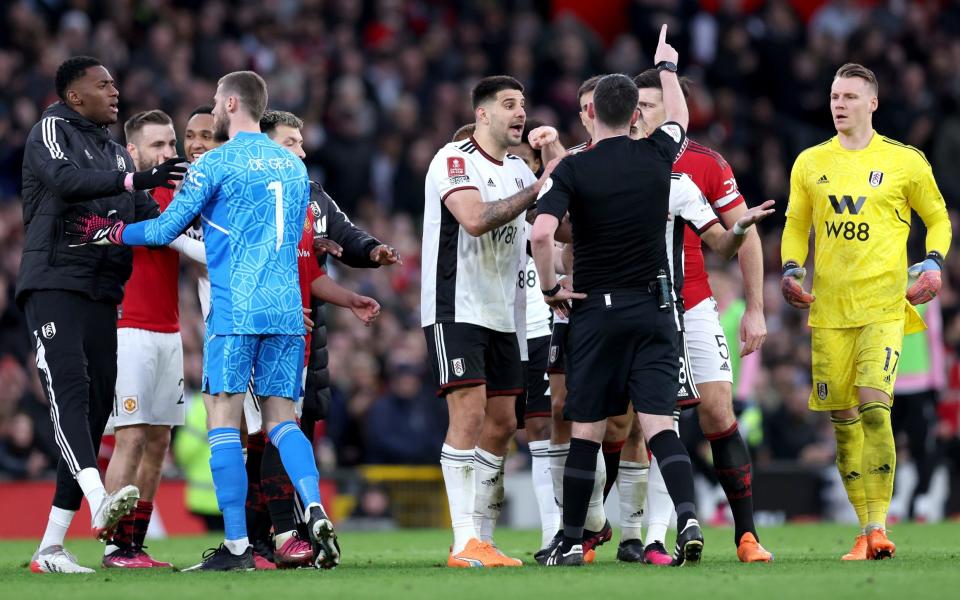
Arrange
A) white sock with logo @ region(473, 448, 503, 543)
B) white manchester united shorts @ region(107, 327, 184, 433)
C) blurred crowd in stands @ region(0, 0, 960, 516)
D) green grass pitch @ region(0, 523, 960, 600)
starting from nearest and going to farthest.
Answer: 1. green grass pitch @ region(0, 523, 960, 600)
2. white sock with logo @ region(473, 448, 503, 543)
3. white manchester united shorts @ region(107, 327, 184, 433)
4. blurred crowd in stands @ region(0, 0, 960, 516)

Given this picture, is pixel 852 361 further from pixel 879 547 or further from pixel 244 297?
pixel 244 297

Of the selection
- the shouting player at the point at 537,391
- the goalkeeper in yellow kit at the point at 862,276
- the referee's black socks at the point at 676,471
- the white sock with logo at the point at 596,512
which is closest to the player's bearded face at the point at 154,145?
the shouting player at the point at 537,391

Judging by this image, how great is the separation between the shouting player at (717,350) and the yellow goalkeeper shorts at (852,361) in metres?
0.56

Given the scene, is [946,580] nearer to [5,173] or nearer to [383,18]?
[5,173]

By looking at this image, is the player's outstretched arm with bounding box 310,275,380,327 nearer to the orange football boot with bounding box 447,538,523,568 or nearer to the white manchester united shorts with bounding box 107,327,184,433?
the white manchester united shorts with bounding box 107,327,184,433

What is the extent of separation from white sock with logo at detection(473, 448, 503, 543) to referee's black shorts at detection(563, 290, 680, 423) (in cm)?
112

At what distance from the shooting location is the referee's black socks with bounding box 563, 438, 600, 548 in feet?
25.4

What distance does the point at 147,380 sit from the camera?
29.3 feet

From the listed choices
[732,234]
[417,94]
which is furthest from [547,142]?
[417,94]

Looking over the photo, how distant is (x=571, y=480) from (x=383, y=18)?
13.5 meters

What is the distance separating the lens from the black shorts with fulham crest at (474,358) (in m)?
8.16

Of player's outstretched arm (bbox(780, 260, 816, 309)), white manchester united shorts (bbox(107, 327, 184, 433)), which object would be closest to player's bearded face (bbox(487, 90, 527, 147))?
player's outstretched arm (bbox(780, 260, 816, 309))

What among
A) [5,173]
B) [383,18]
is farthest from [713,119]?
[5,173]

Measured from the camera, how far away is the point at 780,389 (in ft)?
55.2
